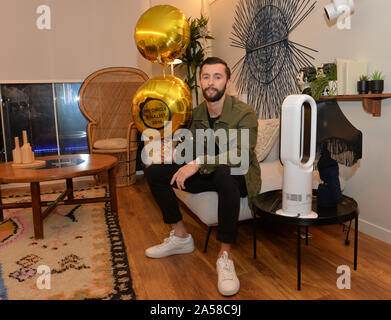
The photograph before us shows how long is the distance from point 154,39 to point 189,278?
53.0 inches

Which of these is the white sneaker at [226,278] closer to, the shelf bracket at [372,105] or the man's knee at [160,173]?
the man's knee at [160,173]

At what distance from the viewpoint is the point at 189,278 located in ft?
5.38

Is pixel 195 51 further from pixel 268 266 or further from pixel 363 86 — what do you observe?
pixel 268 266

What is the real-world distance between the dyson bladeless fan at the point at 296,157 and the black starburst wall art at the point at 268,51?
3.62 ft

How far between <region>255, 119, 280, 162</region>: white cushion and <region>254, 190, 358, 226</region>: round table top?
57 centimetres

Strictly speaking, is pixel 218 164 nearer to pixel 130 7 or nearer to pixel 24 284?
pixel 24 284

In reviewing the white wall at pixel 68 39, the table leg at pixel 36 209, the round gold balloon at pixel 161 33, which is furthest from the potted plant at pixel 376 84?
the white wall at pixel 68 39

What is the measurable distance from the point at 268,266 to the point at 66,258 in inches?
42.6

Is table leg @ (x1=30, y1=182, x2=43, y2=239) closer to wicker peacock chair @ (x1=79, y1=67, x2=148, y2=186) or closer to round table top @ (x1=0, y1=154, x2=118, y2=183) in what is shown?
round table top @ (x1=0, y1=154, x2=118, y2=183)

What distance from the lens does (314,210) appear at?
154cm

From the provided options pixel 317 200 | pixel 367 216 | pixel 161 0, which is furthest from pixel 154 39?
pixel 161 0

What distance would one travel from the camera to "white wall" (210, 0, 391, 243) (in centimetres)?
187

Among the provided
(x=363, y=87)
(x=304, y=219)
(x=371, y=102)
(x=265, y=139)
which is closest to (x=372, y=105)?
(x=371, y=102)

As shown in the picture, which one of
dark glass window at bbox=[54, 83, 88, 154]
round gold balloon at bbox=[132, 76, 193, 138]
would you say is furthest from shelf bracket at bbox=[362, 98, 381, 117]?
dark glass window at bbox=[54, 83, 88, 154]
